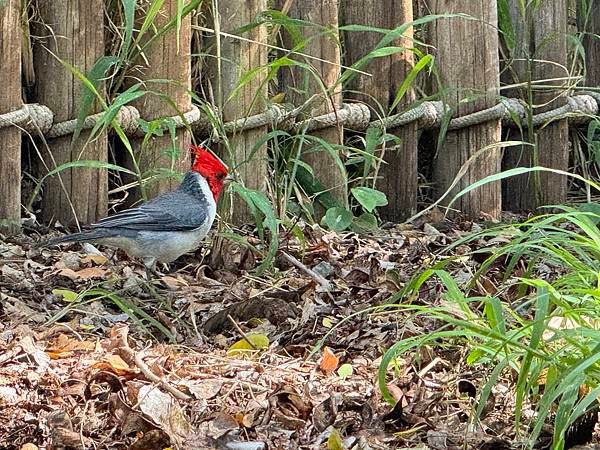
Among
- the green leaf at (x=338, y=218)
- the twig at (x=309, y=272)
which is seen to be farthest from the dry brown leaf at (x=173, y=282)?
the green leaf at (x=338, y=218)

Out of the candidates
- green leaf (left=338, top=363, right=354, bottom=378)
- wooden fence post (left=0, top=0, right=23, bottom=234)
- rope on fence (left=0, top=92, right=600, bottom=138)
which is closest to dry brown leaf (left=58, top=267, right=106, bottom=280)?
wooden fence post (left=0, top=0, right=23, bottom=234)

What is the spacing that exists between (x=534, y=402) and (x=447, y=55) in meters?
3.07

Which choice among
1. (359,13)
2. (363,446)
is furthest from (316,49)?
(363,446)

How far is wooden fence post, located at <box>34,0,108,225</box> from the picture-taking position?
4809 millimetres

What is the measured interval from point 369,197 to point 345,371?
2.05 metres

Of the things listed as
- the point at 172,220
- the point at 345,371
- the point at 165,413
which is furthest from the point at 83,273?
the point at 165,413

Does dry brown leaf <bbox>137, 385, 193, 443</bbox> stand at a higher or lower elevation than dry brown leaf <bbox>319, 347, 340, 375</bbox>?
higher

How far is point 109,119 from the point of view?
12.8 ft

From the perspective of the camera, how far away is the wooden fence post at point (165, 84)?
4941mm

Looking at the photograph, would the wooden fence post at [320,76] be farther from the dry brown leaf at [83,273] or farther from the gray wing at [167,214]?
the dry brown leaf at [83,273]

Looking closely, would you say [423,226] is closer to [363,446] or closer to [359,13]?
[359,13]

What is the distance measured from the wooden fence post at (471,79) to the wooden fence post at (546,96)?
1.00 feet

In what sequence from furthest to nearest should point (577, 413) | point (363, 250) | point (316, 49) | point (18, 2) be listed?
point (316, 49) < point (363, 250) < point (18, 2) < point (577, 413)

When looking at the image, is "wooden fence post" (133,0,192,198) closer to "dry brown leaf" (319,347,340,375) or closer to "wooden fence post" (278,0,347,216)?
"wooden fence post" (278,0,347,216)
